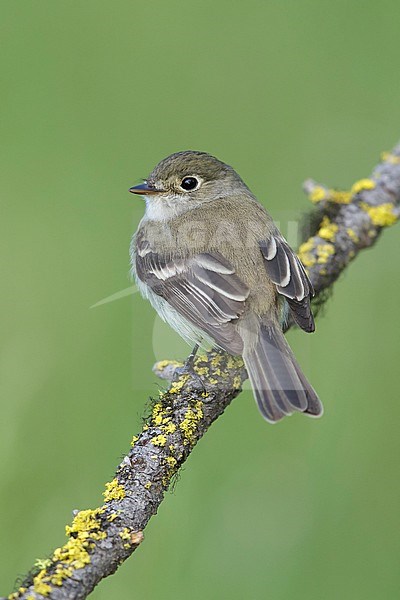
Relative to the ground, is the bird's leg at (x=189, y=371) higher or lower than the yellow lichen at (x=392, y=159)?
lower

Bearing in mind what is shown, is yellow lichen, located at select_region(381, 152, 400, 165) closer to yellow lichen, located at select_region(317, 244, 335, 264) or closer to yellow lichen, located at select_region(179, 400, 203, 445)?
yellow lichen, located at select_region(317, 244, 335, 264)

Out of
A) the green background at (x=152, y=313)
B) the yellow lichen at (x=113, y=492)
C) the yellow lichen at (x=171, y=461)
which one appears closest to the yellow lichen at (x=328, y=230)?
the green background at (x=152, y=313)

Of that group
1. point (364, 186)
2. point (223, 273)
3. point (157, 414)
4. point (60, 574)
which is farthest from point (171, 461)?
point (364, 186)

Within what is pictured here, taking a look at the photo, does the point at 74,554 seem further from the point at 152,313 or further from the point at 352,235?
the point at 152,313

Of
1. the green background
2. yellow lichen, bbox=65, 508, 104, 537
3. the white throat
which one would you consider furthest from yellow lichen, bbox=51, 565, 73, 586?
the white throat

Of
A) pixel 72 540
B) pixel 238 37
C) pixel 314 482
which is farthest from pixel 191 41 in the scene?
pixel 72 540

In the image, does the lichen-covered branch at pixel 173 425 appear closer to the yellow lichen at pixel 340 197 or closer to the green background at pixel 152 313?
the yellow lichen at pixel 340 197
